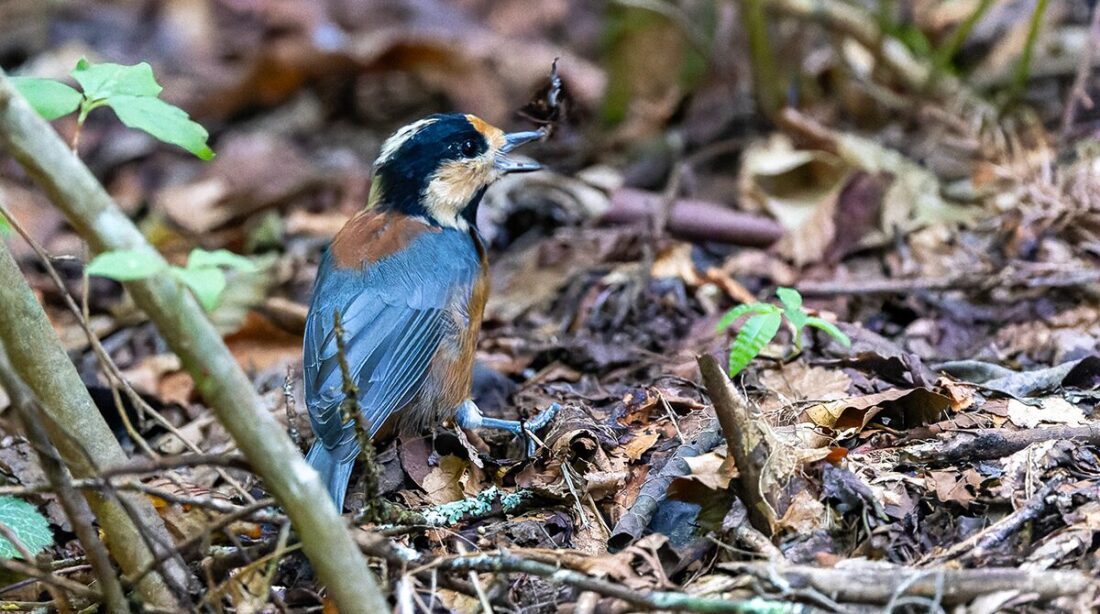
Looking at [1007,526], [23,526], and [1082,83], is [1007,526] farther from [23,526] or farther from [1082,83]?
[1082,83]

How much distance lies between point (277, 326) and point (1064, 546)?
12.4 feet

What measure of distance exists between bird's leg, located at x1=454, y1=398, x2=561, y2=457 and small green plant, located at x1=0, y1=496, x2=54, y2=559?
5.09 ft

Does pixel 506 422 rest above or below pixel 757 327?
below

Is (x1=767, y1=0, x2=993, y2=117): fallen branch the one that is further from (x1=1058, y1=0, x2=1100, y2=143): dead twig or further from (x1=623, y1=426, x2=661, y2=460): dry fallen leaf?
(x1=623, y1=426, x2=661, y2=460): dry fallen leaf

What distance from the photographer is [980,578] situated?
2766mm

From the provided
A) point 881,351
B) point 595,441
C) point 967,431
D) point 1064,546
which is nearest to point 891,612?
point 1064,546

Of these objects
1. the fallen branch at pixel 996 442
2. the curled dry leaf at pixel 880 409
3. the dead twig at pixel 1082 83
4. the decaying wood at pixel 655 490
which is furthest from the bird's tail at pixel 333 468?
the dead twig at pixel 1082 83

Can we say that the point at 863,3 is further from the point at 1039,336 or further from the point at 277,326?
the point at 277,326

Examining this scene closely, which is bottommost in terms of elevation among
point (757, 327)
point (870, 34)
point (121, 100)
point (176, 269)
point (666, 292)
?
point (666, 292)

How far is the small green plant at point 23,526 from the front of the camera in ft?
10.6

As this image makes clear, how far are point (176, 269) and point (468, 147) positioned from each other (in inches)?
107

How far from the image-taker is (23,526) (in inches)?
128

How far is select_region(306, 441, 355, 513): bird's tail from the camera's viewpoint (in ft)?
12.1

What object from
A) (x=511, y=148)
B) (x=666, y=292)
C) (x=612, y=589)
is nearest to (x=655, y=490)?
(x=612, y=589)
